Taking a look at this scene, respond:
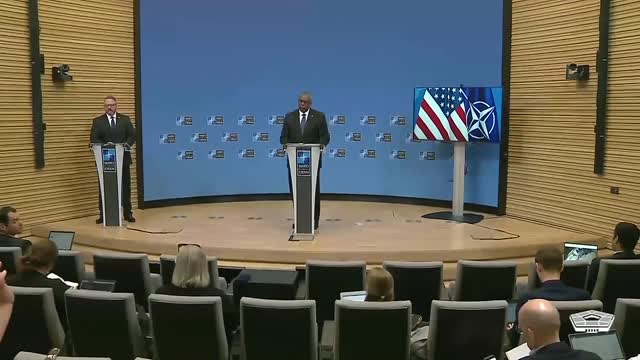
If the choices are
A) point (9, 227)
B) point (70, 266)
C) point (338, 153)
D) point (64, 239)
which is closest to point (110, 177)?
point (64, 239)

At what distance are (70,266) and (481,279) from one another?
10.1 ft

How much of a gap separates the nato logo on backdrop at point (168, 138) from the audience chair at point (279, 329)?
22.7ft

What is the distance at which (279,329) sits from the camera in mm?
3748

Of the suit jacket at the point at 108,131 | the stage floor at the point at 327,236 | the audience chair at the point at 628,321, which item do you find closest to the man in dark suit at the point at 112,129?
the suit jacket at the point at 108,131

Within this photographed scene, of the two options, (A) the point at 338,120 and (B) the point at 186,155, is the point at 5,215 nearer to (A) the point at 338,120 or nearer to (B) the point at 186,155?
(B) the point at 186,155

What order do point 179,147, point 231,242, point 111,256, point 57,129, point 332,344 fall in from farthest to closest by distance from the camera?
point 179,147 → point 57,129 → point 231,242 → point 111,256 → point 332,344

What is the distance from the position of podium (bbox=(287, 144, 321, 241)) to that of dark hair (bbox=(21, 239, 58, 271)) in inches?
136

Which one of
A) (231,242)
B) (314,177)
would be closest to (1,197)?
(231,242)

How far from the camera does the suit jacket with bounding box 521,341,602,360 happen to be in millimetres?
2578

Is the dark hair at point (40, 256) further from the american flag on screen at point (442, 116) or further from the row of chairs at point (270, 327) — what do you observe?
the american flag on screen at point (442, 116)

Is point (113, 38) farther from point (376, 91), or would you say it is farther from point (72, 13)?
point (376, 91)

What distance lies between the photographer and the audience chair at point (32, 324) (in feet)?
12.4

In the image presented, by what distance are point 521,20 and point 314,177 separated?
12.5 ft

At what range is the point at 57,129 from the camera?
29.3 feet
